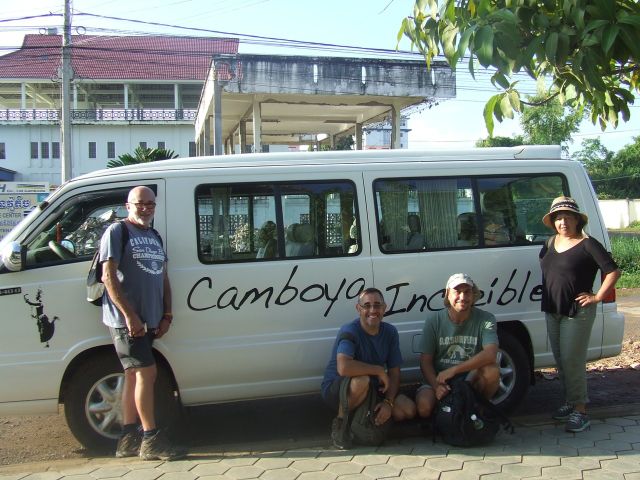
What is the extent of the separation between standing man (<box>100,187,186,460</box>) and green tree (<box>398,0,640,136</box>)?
2.20 metres

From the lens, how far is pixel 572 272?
4434mm

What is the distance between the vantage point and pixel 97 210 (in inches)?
176

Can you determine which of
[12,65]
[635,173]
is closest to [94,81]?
[12,65]

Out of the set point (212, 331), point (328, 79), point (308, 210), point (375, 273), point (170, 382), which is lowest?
point (170, 382)

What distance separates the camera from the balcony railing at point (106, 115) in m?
44.8

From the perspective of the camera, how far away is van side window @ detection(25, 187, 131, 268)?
4242mm

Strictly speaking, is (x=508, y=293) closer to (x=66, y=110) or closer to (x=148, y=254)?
(x=148, y=254)

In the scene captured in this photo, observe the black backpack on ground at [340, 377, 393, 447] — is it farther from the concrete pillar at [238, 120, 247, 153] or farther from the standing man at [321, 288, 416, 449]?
the concrete pillar at [238, 120, 247, 153]

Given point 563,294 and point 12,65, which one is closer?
point 563,294

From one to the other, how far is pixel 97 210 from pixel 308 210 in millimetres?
1558

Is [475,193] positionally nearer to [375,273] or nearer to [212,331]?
[375,273]

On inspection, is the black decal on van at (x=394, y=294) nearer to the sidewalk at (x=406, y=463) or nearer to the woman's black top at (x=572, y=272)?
the sidewalk at (x=406, y=463)

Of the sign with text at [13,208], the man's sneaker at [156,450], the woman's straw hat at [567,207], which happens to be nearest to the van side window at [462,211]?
the woman's straw hat at [567,207]

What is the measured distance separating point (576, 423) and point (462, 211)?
5.91 ft
